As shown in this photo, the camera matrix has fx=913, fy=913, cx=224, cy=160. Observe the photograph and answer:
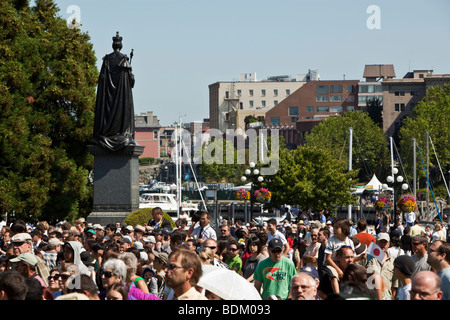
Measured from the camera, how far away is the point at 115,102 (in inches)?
1115

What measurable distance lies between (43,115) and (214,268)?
28658 mm

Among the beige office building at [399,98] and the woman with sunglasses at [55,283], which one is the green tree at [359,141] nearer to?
the beige office building at [399,98]

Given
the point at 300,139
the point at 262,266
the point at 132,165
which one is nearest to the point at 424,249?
the point at 262,266

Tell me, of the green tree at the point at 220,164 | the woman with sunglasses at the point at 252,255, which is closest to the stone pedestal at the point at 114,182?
the woman with sunglasses at the point at 252,255

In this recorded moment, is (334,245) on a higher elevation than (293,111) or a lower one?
lower

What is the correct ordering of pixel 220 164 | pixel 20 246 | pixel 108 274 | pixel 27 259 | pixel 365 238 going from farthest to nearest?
pixel 220 164 → pixel 365 238 → pixel 20 246 → pixel 27 259 → pixel 108 274

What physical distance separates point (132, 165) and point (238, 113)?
15570 cm

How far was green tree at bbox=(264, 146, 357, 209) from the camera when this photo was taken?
206 ft

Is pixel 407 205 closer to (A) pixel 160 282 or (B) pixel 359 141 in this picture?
(A) pixel 160 282

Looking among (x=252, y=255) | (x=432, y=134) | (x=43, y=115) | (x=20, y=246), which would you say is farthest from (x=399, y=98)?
(x=20, y=246)

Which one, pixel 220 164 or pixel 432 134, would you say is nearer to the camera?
pixel 432 134

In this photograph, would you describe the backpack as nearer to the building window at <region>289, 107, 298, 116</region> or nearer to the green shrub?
the green shrub

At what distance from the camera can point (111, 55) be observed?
2822 cm
